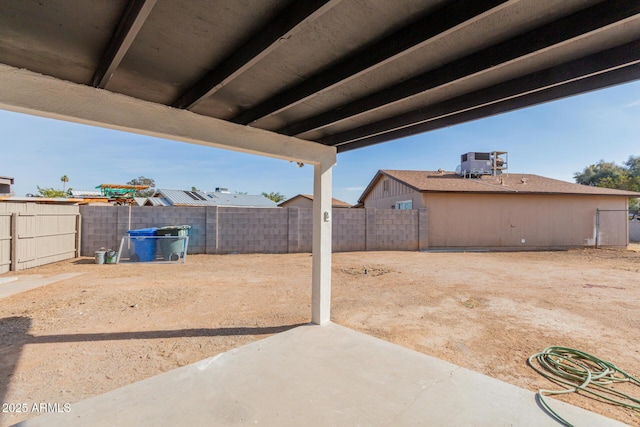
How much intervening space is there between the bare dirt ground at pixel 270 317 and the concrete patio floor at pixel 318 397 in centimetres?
33

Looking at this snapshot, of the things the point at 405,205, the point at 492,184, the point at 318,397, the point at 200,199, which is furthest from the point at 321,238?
the point at 200,199

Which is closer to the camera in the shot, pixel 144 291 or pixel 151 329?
pixel 151 329

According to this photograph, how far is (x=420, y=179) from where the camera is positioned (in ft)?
53.4

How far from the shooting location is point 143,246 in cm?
941

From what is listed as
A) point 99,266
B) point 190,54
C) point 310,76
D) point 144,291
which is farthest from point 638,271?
point 99,266

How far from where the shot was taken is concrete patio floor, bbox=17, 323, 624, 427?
2.19 metres

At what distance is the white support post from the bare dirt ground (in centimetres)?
52

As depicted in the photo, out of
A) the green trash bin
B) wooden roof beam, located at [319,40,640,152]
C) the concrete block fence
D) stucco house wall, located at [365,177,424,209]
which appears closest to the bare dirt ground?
the green trash bin

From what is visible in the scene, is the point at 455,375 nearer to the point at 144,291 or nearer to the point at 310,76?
the point at 310,76

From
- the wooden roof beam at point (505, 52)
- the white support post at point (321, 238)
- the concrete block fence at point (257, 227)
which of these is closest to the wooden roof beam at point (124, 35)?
the wooden roof beam at point (505, 52)

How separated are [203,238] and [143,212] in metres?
2.25

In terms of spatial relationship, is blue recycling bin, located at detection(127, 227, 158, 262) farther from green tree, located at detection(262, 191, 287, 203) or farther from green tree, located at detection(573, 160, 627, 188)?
green tree, located at detection(573, 160, 627, 188)

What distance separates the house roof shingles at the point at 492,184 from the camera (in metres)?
14.6

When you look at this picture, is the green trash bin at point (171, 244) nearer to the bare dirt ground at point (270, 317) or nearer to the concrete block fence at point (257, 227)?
the bare dirt ground at point (270, 317)
